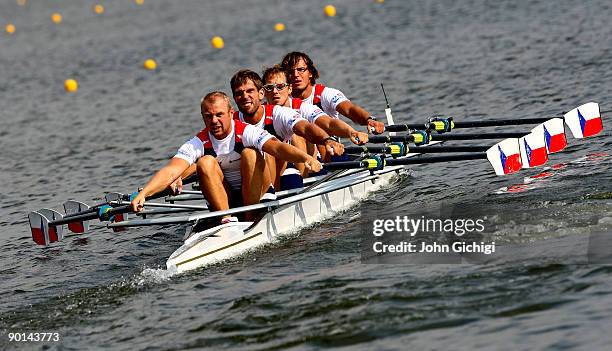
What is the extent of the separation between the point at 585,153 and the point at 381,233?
Result: 3.96 m

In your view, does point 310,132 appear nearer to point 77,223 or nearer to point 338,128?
point 338,128

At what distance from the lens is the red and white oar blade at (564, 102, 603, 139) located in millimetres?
12781

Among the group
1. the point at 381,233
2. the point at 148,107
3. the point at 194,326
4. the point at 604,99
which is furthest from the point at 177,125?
the point at 194,326

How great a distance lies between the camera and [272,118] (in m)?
11.4

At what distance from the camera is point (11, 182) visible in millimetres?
17000

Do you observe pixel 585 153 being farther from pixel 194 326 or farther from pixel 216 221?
pixel 194 326

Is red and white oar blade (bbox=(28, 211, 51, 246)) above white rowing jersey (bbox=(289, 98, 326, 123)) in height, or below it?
below

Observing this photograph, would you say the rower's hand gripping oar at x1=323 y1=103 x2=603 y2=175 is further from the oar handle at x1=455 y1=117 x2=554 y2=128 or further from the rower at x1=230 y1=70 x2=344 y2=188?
the oar handle at x1=455 y1=117 x2=554 y2=128

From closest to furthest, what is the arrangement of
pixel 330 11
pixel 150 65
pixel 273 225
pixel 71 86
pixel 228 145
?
pixel 228 145 → pixel 273 225 → pixel 71 86 → pixel 150 65 → pixel 330 11

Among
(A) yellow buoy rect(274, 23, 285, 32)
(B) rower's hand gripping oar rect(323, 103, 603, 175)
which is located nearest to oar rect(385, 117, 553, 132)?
(B) rower's hand gripping oar rect(323, 103, 603, 175)

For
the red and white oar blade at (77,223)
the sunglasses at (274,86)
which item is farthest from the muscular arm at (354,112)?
the red and white oar blade at (77,223)

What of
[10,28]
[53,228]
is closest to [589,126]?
[53,228]

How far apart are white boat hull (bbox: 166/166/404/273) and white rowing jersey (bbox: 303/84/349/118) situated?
118 cm

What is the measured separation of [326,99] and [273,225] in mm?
2912
